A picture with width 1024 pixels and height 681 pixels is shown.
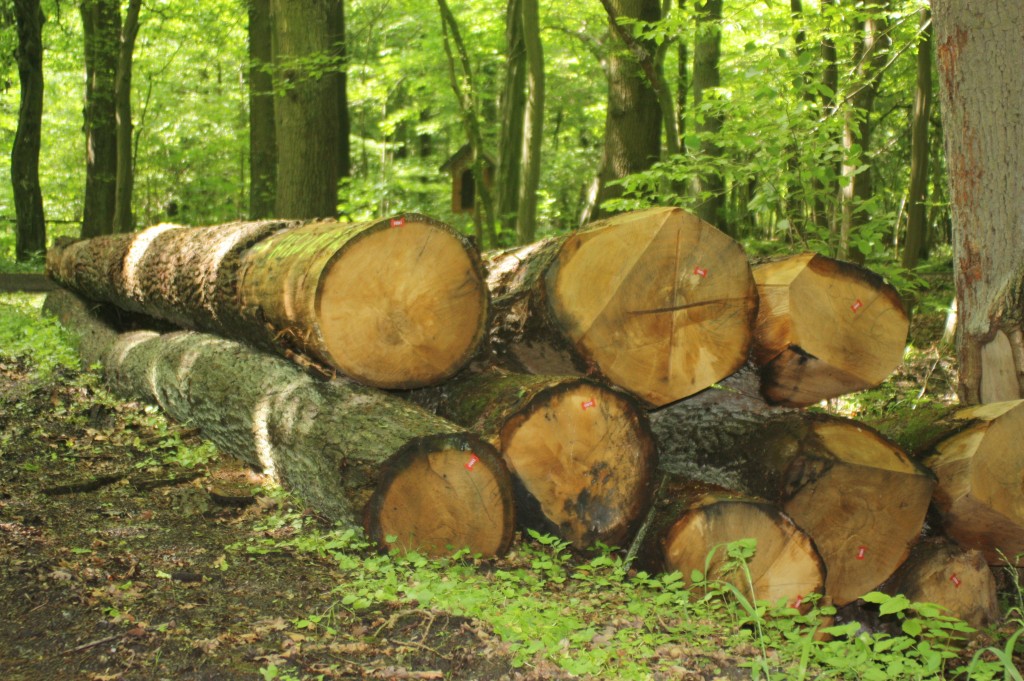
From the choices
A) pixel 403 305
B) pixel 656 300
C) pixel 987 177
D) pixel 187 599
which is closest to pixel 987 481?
pixel 987 177

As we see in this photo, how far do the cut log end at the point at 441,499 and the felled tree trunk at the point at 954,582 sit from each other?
213 centimetres

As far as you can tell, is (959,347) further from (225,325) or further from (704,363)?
(225,325)

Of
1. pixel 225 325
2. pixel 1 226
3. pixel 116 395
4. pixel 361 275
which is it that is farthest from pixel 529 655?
pixel 1 226

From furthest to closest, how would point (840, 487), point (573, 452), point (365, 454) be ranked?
point (840, 487)
point (573, 452)
point (365, 454)

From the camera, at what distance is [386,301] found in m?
4.14

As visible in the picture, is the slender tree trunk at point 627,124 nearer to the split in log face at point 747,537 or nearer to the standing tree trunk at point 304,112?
the standing tree trunk at point 304,112

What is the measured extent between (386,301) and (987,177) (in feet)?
10.9

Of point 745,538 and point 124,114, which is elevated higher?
point 124,114

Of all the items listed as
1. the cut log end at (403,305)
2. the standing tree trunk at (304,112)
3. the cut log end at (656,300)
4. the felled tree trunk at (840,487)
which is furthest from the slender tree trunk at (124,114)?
the felled tree trunk at (840,487)

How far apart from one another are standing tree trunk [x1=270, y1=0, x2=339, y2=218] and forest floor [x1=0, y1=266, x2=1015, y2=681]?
5265 millimetres

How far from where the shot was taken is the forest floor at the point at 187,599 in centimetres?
277

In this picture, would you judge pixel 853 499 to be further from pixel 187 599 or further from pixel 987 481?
pixel 187 599

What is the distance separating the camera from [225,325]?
205 inches

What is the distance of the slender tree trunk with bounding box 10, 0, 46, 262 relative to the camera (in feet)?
54.3
